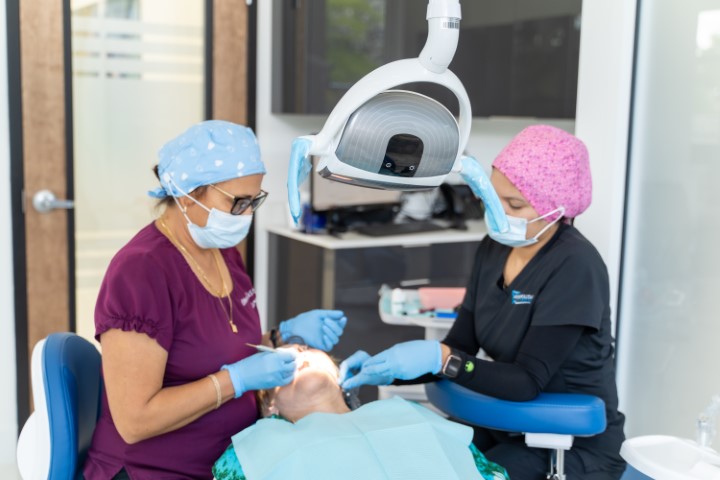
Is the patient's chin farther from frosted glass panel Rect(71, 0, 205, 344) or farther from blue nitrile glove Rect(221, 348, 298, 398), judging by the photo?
frosted glass panel Rect(71, 0, 205, 344)

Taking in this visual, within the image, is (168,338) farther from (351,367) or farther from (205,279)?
(351,367)

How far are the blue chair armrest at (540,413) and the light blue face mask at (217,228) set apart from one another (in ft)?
1.83

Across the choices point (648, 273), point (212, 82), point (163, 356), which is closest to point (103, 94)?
point (212, 82)

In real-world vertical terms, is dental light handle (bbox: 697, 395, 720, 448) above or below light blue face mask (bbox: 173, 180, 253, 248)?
below

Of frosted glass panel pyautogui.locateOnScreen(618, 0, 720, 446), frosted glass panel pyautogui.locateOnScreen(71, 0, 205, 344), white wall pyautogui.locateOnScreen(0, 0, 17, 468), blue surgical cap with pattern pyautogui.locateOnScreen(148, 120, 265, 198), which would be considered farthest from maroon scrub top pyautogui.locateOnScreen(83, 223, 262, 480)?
frosted glass panel pyautogui.locateOnScreen(71, 0, 205, 344)

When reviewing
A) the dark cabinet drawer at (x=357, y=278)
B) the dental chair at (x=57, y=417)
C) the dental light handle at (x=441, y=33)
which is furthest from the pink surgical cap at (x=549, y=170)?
the dark cabinet drawer at (x=357, y=278)

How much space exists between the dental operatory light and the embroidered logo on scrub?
1.98ft

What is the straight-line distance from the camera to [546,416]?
4.99 ft

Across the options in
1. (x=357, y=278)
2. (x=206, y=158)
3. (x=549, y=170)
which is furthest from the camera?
(x=357, y=278)

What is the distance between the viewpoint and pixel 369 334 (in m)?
3.19

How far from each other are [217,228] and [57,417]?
46 cm

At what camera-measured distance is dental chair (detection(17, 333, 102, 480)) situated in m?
1.43

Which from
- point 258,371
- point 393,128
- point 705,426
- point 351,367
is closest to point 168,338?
point 258,371

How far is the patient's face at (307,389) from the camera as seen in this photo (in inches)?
67.0
